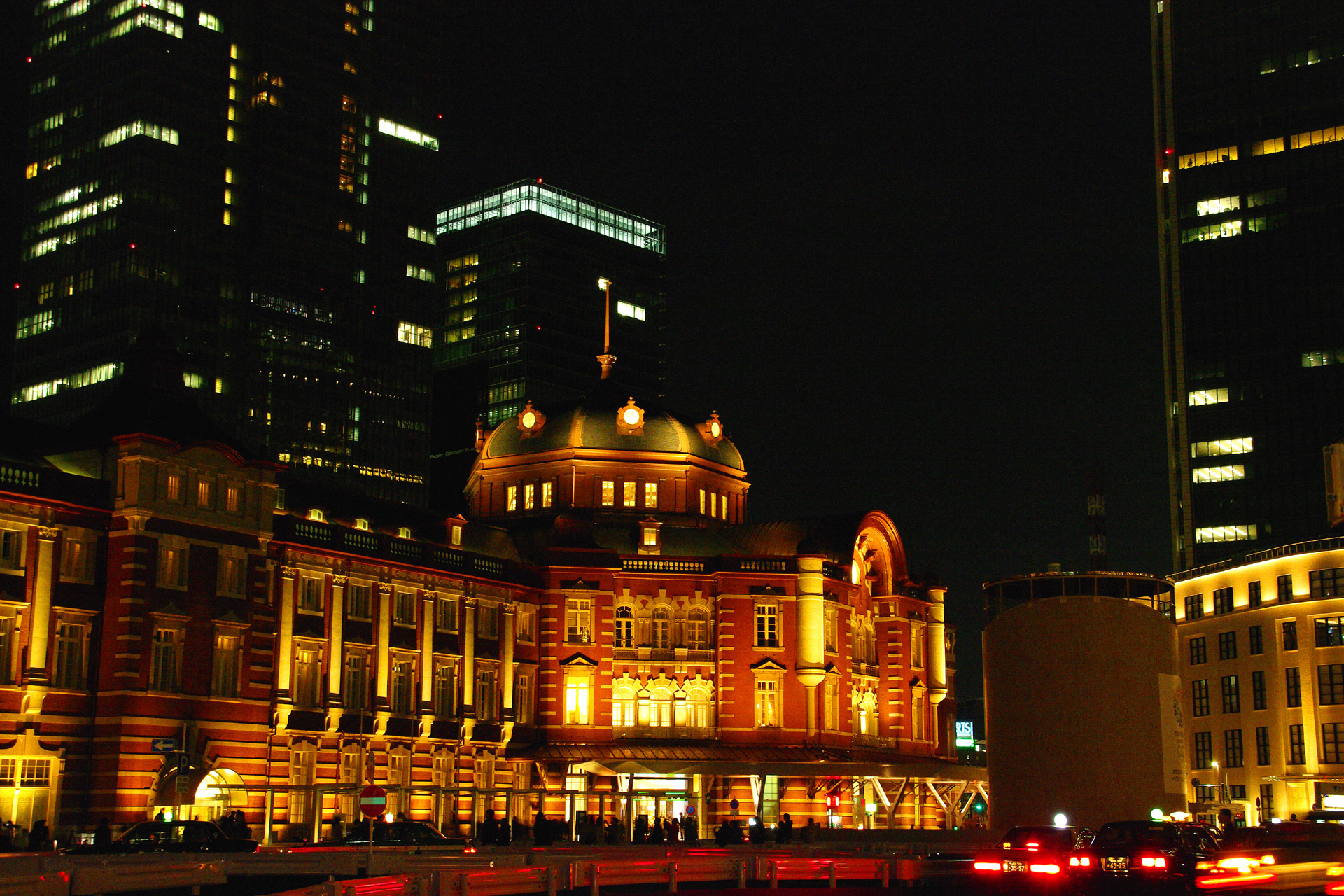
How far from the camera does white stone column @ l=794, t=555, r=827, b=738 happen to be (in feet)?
311

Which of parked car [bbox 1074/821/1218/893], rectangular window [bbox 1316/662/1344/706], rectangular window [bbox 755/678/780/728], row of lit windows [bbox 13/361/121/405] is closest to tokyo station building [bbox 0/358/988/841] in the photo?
rectangular window [bbox 755/678/780/728]

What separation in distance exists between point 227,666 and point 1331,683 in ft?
193

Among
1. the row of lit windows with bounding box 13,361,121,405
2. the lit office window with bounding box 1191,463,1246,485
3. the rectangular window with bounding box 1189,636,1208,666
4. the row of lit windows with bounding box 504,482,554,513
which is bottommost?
the rectangular window with bounding box 1189,636,1208,666

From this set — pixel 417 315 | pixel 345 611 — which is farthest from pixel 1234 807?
pixel 417 315

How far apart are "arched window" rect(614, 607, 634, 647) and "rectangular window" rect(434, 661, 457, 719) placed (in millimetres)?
10575

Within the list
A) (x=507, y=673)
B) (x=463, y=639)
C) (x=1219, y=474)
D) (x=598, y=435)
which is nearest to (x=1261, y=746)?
(x=598, y=435)

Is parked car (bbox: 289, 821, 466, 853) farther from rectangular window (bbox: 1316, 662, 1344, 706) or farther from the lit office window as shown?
the lit office window

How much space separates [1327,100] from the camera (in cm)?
15000

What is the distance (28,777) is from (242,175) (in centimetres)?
11839

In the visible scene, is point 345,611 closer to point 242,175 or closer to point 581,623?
point 581,623

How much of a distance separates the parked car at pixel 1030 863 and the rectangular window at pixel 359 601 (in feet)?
142

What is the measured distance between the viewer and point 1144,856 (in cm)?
4247

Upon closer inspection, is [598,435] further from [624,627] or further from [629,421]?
[624,627]

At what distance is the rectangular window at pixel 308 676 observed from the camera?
78500mm
